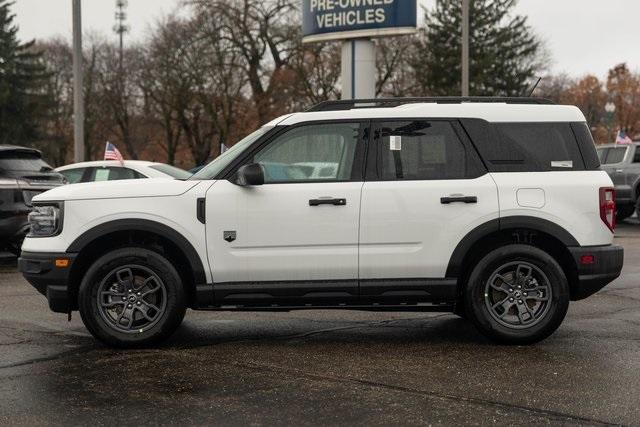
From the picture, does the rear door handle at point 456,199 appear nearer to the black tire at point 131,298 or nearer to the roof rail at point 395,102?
the roof rail at point 395,102

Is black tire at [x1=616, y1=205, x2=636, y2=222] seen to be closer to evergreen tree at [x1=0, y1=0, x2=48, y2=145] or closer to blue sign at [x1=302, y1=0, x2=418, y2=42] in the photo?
blue sign at [x1=302, y1=0, x2=418, y2=42]

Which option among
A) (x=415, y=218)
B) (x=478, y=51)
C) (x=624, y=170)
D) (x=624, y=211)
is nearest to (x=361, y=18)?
(x=624, y=170)

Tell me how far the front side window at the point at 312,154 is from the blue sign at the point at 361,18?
680 inches

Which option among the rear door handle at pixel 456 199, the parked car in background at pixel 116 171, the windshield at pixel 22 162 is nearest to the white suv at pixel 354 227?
the rear door handle at pixel 456 199

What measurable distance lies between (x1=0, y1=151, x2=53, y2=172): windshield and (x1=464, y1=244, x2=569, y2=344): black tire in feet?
25.0

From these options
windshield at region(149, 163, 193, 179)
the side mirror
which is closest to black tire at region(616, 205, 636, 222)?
windshield at region(149, 163, 193, 179)

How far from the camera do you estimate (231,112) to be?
45.3m

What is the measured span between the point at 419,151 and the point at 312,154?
2.65 feet

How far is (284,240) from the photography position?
21.4 feet

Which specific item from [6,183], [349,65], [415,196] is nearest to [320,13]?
[349,65]

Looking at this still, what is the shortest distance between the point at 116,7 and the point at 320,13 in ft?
195

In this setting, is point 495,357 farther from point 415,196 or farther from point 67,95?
point 67,95

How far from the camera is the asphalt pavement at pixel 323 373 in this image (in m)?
4.81

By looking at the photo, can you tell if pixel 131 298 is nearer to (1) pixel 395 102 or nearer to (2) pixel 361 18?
(1) pixel 395 102
